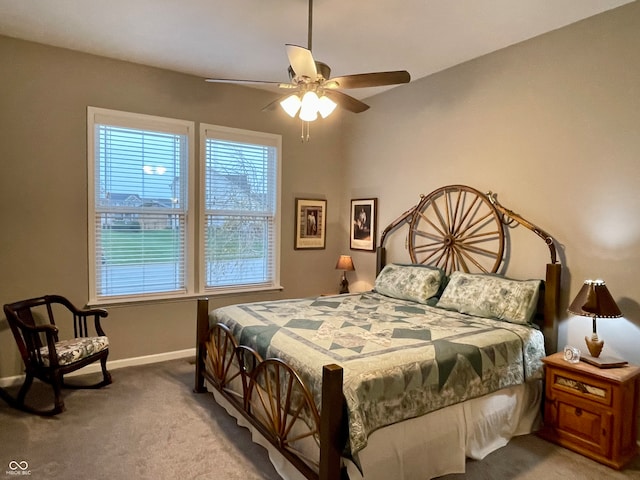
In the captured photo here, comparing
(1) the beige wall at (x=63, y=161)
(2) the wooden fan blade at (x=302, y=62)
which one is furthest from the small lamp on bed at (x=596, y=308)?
(1) the beige wall at (x=63, y=161)

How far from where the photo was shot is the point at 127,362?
3912mm

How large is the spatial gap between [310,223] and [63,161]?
2.63 meters

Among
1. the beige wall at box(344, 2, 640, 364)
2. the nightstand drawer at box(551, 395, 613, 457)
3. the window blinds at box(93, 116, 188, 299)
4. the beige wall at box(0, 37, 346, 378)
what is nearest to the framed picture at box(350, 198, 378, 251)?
the beige wall at box(344, 2, 640, 364)

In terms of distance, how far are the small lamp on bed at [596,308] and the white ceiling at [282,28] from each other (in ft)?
6.21

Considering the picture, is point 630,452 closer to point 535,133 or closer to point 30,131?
point 535,133

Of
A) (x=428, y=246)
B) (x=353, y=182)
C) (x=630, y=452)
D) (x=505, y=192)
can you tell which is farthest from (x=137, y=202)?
(x=630, y=452)

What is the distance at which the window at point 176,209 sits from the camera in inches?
149

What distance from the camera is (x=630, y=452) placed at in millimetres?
2547

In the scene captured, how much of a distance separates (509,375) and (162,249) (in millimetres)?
3273

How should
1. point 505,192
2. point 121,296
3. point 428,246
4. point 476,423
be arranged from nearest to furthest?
point 476,423
point 505,192
point 121,296
point 428,246

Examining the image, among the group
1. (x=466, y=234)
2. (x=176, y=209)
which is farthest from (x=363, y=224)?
(x=176, y=209)

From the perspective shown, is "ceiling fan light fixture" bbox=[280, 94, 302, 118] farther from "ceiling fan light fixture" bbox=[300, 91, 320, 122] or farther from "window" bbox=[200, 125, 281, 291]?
"window" bbox=[200, 125, 281, 291]

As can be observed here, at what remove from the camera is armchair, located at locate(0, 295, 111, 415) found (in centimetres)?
295

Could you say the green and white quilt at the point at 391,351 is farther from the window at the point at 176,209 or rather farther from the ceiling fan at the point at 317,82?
the ceiling fan at the point at 317,82
